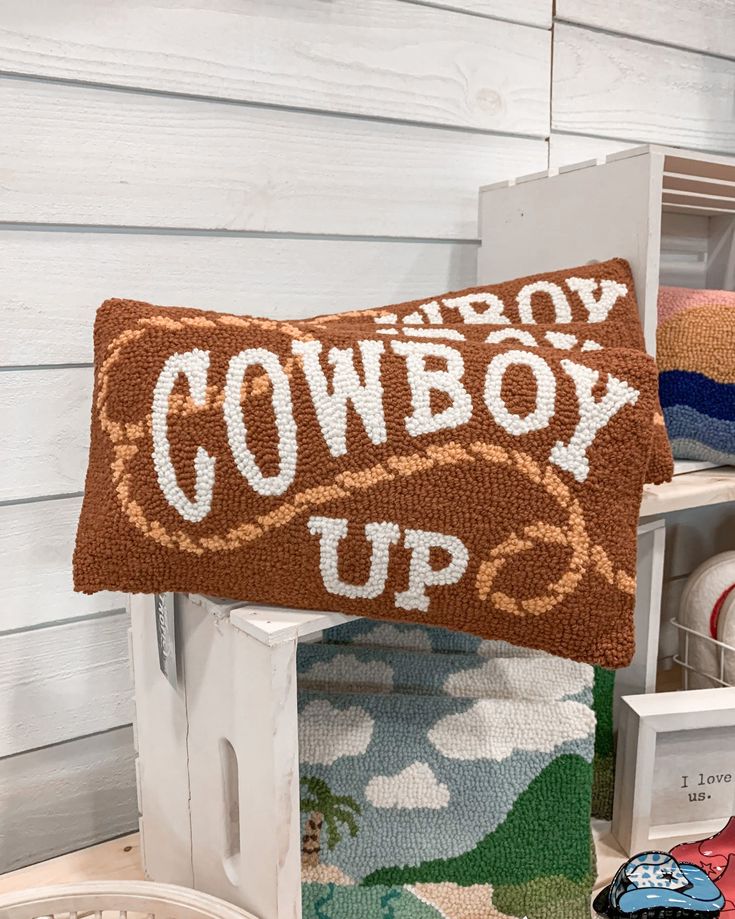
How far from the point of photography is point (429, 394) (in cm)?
53

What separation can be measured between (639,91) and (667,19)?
11 cm

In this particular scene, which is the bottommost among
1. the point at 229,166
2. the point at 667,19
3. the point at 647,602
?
the point at 647,602

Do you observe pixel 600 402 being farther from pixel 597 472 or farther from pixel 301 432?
pixel 301 432

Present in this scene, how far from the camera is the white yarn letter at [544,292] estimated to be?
70 cm

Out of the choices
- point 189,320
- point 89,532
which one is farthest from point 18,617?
point 189,320

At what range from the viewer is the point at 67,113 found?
73cm

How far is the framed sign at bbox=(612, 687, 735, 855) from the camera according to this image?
81cm

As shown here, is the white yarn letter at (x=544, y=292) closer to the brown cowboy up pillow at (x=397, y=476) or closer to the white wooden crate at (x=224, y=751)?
the brown cowboy up pillow at (x=397, y=476)

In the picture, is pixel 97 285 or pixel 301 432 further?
pixel 97 285

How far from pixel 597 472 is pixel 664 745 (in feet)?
1.47

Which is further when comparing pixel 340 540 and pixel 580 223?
pixel 580 223

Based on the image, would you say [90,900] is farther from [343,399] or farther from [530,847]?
[343,399]

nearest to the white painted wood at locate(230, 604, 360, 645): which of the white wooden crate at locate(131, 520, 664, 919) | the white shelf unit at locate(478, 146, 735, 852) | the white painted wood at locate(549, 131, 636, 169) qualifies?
the white wooden crate at locate(131, 520, 664, 919)

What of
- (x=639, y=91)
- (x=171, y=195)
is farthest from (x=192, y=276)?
(x=639, y=91)
